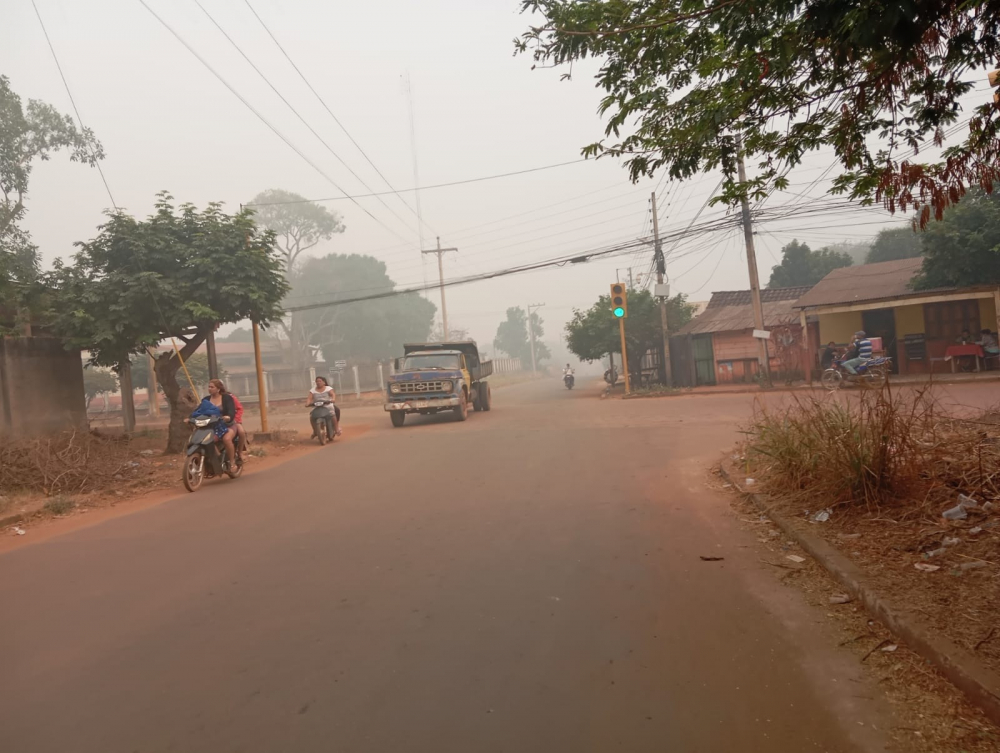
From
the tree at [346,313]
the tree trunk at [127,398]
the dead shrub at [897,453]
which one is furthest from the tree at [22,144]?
the tree at [346,313]

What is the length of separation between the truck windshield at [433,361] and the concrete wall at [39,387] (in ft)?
27.7

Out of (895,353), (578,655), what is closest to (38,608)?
(578,655)

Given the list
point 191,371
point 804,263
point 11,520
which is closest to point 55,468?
point 11,520

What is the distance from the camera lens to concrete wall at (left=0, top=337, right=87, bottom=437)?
1406 cm

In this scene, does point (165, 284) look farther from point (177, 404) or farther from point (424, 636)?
point (424, 636)

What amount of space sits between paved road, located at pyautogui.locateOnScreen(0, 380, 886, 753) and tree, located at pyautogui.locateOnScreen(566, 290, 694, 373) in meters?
23.2

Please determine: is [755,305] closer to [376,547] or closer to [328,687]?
[376,547]

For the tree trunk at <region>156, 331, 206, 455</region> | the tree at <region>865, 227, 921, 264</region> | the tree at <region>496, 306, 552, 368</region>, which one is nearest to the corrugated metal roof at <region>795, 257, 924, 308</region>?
the tree at <region>865, 227, 921, 264</region>

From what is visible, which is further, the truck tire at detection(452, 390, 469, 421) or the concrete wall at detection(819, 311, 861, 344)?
the concrete wall at detection(819, 311, 861, 344)

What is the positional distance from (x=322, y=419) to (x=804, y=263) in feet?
122

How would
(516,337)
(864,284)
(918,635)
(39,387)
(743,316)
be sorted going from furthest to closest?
(516,337), (743,316), (864,284), (39,387), (918,635)

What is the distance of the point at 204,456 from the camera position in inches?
416

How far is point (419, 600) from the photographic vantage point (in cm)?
475

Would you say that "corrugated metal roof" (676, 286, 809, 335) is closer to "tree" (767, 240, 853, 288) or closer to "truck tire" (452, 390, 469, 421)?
"tree" (767, 240, 853, 288)
